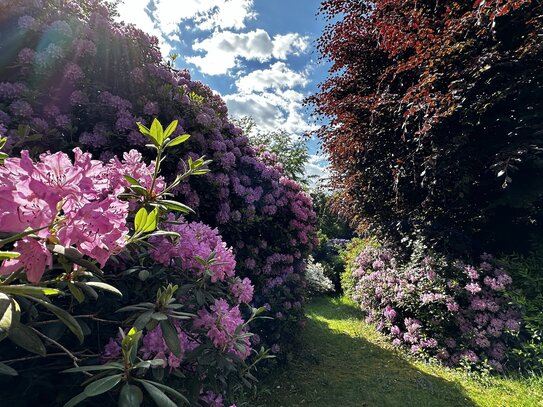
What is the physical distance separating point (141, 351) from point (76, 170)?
73cm

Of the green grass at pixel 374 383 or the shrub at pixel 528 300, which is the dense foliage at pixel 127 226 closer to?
the green grass at pixel 374 383

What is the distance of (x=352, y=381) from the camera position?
12.4ft

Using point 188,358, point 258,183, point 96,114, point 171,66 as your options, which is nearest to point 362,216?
point 258,183

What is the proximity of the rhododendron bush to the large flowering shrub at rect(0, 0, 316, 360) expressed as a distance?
1.21 m

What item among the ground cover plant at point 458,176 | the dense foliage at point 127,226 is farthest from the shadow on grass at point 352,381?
the ground cover plant at point 458,176

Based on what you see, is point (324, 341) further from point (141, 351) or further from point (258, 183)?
point (141, 351)

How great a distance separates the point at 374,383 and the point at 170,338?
3507mm

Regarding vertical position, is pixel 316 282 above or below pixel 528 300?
below

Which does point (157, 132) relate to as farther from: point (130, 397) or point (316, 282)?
point (316, 282)

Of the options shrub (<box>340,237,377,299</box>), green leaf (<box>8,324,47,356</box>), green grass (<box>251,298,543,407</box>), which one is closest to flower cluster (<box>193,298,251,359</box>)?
green leaf (<box>8,324,47,356</box>)

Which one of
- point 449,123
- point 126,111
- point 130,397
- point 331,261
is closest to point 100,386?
point 130,397

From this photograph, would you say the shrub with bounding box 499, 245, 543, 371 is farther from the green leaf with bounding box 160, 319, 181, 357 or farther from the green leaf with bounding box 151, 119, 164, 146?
the green leaf with bounding box 151, 119, 164, 146

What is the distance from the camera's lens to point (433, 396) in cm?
351

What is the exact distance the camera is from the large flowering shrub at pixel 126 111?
2539 mm
